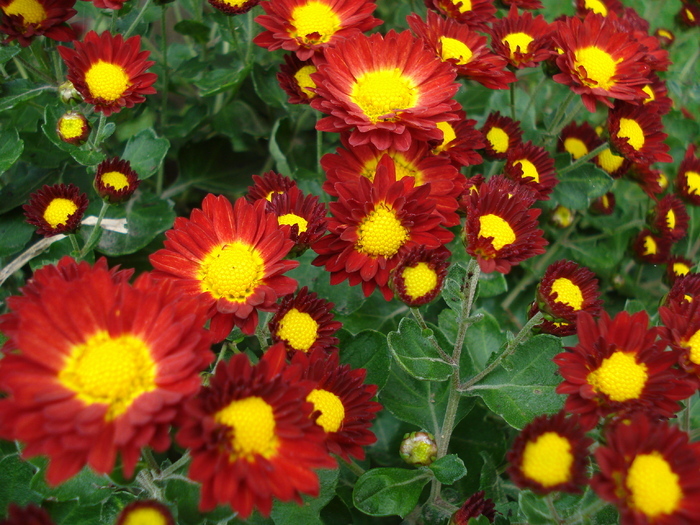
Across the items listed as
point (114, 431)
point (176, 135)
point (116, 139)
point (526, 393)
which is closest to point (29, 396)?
point (114, 431)

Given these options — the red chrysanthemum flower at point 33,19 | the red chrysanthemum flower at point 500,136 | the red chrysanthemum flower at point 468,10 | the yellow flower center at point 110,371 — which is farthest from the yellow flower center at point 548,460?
the red chrysanthemum flower at point 33,19

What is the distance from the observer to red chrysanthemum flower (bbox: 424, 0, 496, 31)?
1629mm

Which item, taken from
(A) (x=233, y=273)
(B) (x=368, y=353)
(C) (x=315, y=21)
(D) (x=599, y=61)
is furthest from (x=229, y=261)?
(D) (x=599, y=61)

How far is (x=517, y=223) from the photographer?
116 centimetres

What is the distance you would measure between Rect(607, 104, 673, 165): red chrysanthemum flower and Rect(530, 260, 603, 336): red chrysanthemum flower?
0.50 m

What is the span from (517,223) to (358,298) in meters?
0.56

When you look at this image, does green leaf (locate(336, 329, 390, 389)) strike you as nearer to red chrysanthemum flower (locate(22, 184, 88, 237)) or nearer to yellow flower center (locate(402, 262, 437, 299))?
yellow flower center (locate(402, 262, 437, 299))

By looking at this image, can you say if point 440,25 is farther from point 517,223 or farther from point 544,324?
point 544,324

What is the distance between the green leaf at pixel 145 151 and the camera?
1654 mm

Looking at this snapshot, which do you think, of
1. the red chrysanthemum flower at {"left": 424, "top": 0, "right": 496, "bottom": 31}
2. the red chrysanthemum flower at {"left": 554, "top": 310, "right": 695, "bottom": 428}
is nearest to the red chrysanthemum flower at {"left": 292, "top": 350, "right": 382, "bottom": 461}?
the red chrysanthemum flower at {"left": 554, "top": 310, "right": 695, "bottom": 428}

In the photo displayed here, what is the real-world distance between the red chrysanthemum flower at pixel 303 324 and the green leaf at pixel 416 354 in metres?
0.15

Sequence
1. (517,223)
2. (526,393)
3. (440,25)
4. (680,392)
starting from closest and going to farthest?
(680,392)
(517,223)
(526,393)
(440,25)

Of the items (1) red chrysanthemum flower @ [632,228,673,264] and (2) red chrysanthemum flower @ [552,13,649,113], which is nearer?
(2) red chrysanthemum flower @ [552,13,649,113]

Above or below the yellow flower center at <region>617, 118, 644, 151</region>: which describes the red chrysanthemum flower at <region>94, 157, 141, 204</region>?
below
